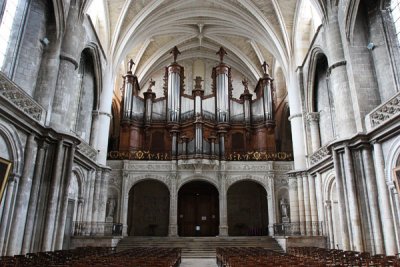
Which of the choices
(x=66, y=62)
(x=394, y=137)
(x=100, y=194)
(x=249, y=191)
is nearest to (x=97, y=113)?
(x=100, y=194)

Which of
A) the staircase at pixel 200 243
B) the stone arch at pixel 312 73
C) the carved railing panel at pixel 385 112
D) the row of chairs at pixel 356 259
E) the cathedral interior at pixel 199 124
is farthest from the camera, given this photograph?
the stone arch at pixel 312 73

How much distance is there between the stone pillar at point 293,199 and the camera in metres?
20.2

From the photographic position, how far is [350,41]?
14430 millimetres

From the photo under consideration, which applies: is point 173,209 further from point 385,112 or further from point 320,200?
point 385,112

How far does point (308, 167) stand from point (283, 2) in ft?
34.1

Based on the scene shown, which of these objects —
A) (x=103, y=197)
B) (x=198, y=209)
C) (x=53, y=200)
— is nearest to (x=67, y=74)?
(x=53, y=200)

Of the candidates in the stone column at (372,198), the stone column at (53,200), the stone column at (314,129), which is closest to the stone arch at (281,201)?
the stone column at (314,129)

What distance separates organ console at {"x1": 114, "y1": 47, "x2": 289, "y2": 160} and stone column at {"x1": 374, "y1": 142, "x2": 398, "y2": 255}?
11600 millimetres

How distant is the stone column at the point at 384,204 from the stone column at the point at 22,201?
497 inches

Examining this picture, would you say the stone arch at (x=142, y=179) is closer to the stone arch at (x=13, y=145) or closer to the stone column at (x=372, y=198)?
the stone arch at (x=13, y=145)

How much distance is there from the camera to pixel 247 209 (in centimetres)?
2598

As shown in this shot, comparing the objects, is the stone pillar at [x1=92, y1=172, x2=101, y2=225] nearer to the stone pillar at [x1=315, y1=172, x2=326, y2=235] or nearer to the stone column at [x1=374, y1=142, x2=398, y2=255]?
the stone pillar at [x1=315, y1=172, x2=326, y2=235]

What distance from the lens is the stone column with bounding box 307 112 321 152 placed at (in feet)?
65.1

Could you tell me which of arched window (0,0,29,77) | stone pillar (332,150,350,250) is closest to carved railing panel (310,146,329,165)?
stone pillar (332,150,350,250)
